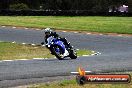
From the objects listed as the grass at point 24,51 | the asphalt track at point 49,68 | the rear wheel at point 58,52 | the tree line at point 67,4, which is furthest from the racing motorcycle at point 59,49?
the tree line at point 67,4

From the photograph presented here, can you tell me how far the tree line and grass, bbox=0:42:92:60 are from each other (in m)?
53.0

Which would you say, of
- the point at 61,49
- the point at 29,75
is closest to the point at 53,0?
the point at 61,49

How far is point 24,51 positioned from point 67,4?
61.4 metres

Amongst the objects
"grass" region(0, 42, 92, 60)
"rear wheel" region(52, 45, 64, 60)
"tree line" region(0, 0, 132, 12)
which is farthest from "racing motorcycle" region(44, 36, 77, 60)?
"tree line" region(0, 0, 132, 12)

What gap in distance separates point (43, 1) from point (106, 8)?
11776 mm

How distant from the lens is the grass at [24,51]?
21.9 meters

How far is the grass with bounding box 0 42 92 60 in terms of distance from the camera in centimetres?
2190

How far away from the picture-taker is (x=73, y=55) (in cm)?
1964

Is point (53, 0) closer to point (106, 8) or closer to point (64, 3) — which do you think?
point (64, 3)

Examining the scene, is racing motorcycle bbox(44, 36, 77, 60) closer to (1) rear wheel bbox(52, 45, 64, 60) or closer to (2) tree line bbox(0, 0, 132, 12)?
(1) rear wheel bbox(52, 45, 64, 60)

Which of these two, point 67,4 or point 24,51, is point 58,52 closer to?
point 24,51

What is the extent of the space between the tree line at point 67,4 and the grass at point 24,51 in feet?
174

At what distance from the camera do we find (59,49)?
19.9 m

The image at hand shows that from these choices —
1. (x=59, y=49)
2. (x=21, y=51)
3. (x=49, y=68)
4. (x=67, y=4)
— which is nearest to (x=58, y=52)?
(x=59, y=49)
